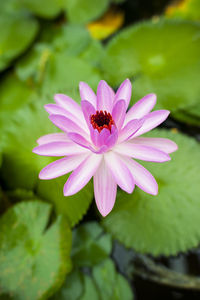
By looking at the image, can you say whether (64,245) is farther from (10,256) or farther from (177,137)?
(177,137)

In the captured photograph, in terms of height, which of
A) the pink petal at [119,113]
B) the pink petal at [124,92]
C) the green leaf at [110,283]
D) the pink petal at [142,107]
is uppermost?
the pink petal at [124,92]

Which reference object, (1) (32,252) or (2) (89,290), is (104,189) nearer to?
(1) (32,252)

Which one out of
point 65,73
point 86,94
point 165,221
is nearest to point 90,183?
point 86,94

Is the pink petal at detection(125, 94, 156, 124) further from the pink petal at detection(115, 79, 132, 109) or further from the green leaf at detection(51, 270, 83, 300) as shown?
the green leaf at detection(51, 270, 83, 300)

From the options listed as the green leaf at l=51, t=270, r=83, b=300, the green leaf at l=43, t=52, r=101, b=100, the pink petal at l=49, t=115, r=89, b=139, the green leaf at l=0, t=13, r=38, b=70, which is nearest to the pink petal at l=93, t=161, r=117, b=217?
the pink petal at l=49, t=115, r=89, b=139

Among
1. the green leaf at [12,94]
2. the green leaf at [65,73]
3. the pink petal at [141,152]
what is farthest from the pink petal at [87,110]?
the green leaf at [12,94]

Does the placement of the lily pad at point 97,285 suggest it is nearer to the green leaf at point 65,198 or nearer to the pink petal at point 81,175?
the green leaf at point 65,198

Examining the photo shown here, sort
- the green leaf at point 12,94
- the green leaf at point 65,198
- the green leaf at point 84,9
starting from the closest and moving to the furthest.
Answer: the green leaf at point 65,198 < the green leaf at point 12,94 < the green leaf at point 84,9
